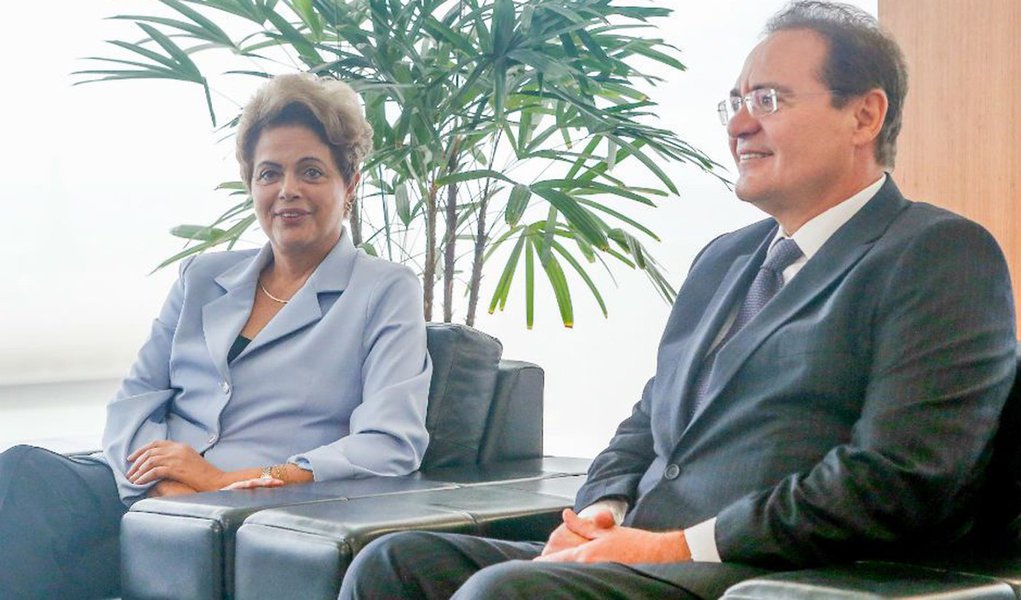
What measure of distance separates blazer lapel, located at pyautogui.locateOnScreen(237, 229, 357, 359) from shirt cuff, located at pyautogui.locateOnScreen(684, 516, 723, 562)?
119 centimetres

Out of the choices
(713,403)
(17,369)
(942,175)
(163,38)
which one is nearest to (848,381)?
(713,403)

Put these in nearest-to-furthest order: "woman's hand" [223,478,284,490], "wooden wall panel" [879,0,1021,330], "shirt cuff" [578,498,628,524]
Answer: "shirt cuff" [578,498,628,524] < "woman's hand" [223,478,284,490] < "wooden wall panel" [879,0,1021,330]

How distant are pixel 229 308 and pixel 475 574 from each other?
1260 millimetres

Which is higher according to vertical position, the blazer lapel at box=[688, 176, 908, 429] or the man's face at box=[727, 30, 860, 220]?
the man's face at box=[727, 30, 860, 220]

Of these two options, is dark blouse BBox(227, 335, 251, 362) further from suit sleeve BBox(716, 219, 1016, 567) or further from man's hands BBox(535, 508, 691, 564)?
suit sleeve BBox(716, 219, 1016, 567)

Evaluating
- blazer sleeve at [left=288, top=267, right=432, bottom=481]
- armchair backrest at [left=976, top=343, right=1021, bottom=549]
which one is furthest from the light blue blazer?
armchair backrest at [left=976, top=343, right=1021, bottom=549]

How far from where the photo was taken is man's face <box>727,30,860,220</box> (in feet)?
6.32

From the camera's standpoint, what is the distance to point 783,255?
198 cm

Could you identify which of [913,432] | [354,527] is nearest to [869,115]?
[913,432]

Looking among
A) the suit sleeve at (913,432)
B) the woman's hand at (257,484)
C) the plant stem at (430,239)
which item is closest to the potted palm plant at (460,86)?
the plant stem at (430,239)

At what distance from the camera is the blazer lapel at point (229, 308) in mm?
2721

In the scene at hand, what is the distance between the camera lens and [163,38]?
3270mm

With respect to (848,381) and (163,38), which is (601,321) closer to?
(163,38)

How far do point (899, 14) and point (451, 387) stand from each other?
2.50 meters
